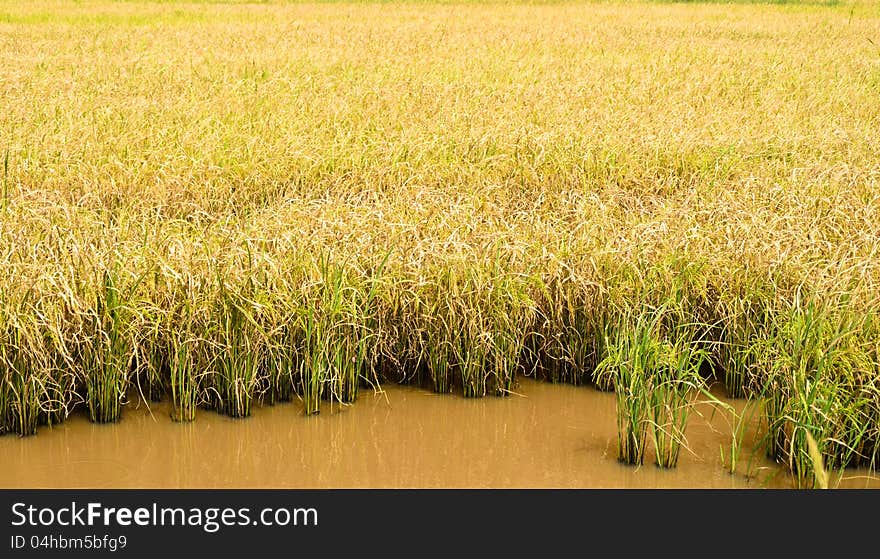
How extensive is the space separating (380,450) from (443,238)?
1.57m

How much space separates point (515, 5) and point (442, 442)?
61.6 feet

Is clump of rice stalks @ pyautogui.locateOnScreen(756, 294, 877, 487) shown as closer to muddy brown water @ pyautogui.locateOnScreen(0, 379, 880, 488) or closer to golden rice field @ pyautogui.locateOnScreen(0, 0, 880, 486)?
golden rice field @ pyautogui.locateOnScreen(0, 0, 880, 486)

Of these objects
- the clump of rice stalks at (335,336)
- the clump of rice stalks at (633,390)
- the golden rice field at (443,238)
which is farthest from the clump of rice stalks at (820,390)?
the clump of rice stalks at (335,336)

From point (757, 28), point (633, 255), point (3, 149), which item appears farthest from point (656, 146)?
point (757, 28)

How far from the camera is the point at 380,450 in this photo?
417 centimetres

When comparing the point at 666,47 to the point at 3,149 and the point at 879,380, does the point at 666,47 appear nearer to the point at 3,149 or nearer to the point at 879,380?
the point at 3,149

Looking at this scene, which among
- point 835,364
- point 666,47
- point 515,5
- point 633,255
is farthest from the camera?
point 515,5

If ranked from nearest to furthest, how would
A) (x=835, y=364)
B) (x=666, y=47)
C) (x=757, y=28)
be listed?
(x=835, y=364), (x=666, y=47), (x=757, y=28)

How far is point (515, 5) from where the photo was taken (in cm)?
2191

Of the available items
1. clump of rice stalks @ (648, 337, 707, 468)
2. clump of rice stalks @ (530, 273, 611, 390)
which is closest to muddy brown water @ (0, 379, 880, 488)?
clump of rice stalks @ (648, 337, 707, 468)

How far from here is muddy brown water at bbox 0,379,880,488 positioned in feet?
12.8

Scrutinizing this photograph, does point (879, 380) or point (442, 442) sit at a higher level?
point (879, 380)

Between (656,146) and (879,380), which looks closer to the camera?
(879,380)

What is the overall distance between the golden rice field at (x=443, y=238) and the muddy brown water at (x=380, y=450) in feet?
0.33
